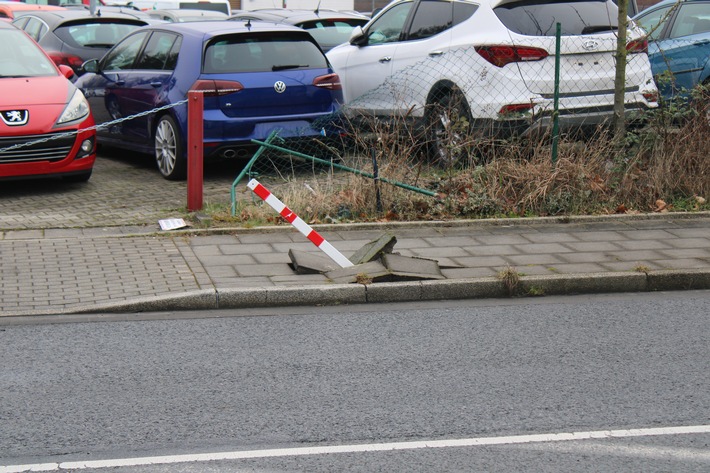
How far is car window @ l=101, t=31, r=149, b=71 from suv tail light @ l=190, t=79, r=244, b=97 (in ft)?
6.18

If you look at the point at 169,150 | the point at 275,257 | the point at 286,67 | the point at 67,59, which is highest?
the point at 286,67

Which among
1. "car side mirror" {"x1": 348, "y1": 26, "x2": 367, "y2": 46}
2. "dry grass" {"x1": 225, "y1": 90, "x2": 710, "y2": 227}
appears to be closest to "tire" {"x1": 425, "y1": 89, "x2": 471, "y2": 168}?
"dry grass" {"x1": 225, "y1": 90, "x2": 710, "y2": 227}

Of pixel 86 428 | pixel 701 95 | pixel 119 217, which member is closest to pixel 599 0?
pixel 701 95

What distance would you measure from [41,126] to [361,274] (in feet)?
14.7

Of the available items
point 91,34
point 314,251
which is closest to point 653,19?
point 314,251

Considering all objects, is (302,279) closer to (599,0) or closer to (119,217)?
(119,217)

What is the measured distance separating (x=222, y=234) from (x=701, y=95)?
4.86 m

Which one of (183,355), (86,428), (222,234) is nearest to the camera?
(86,428)

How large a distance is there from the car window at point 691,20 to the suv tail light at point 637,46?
2.46m

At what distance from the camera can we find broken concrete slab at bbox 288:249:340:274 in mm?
7855

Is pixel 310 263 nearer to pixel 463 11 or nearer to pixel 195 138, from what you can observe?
pixel 195 138

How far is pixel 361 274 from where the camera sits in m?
7.67

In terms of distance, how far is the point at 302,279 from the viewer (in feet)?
25.2

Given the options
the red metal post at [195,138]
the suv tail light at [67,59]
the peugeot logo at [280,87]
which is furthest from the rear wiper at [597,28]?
the suv tail light at [67,59]
